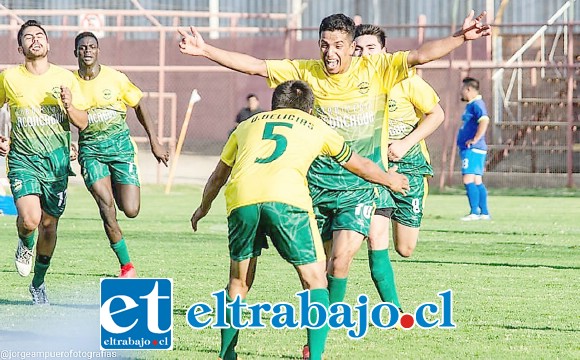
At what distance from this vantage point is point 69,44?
3212 centimetres

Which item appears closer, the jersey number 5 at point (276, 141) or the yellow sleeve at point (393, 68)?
the jersey number 5 at point (276, 141)

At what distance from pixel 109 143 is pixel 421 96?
3123 mm

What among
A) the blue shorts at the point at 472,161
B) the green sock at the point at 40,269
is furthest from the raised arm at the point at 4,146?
the blue shorts at the point at 472,161

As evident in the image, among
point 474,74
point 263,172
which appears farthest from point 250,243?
point 474,74

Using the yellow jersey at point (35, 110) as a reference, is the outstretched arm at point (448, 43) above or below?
above

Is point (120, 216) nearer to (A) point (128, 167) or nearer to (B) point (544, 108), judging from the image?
(A) point (128, 167)

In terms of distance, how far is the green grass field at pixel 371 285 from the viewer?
7.71 meters

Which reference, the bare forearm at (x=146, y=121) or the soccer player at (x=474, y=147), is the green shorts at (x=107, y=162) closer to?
the bare forearm at (x=146, y=121)

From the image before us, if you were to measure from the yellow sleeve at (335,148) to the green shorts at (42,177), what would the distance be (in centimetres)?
368

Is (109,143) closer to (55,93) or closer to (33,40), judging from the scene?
(55,93)

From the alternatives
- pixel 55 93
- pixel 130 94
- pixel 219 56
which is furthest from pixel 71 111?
pixel 219 56

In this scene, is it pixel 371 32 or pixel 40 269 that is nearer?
pixel 371 32

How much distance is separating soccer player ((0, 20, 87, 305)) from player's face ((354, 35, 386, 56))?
234 cm

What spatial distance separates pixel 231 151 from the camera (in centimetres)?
692
